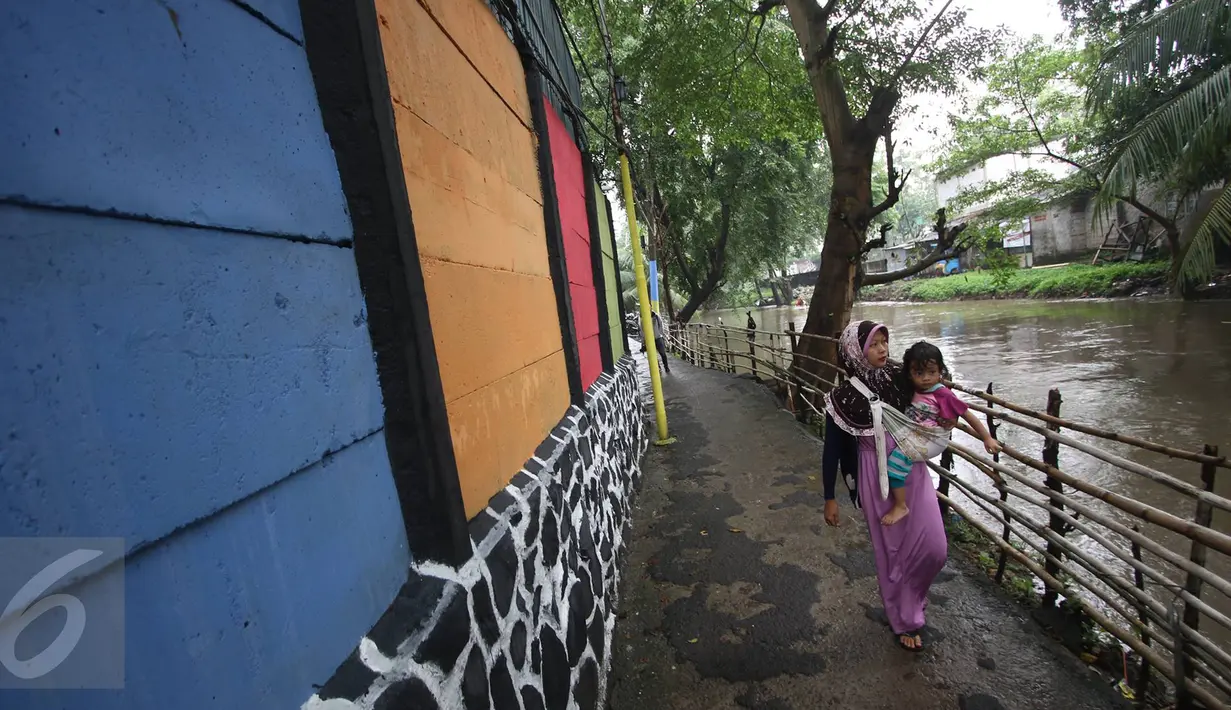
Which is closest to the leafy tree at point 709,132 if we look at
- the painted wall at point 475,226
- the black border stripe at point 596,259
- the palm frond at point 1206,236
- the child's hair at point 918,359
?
the black border stripe at point 596,259

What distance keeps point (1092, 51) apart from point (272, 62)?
19.6m

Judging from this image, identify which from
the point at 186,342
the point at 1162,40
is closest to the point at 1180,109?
the point at 1162,40

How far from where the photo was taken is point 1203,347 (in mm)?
10891

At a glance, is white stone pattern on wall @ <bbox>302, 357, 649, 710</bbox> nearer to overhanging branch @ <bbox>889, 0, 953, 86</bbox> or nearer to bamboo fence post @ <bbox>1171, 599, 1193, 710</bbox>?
bamboo fence post @ <bbox>1171, 599, 1193, 710</bbox>

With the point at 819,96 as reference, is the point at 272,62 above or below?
below

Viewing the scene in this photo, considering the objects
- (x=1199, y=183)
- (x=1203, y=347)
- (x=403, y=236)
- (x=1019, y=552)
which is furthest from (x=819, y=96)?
(x=1199, y=183)

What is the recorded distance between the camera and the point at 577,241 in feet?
14.4

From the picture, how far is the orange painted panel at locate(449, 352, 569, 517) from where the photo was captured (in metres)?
1.69

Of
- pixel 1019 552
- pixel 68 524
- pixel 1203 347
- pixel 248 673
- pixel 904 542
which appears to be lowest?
pixel 1203 347

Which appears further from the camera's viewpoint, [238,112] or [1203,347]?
[1203,347]

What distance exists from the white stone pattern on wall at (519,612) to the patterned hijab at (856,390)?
53.9 inches

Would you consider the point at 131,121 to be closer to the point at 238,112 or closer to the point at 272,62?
the point at 238,112

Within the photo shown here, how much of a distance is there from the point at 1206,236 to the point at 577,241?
497 inches

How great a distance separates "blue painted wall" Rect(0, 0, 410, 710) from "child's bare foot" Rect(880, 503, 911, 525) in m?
2.21
